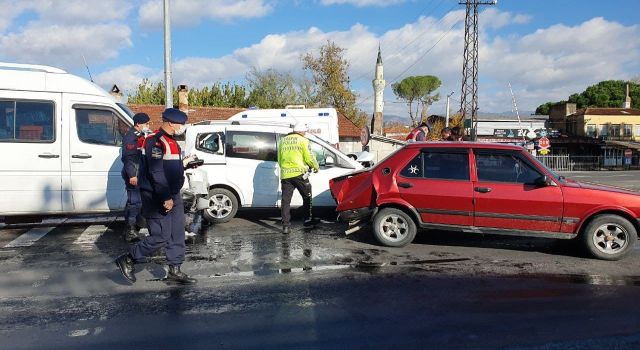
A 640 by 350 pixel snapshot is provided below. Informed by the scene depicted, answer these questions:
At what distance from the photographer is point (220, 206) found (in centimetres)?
952

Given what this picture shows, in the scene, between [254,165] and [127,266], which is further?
[254,165]

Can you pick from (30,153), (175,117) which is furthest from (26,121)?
(175,117)

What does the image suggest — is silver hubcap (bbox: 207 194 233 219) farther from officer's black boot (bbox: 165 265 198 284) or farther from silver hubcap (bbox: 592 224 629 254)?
silver hubcap (bbox: 592 224 629 254)

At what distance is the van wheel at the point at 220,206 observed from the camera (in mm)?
9461

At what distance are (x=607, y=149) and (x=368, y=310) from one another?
5715cm

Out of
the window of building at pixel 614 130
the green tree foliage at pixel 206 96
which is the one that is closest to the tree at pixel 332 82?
the green tree foliage at pixel 206 96

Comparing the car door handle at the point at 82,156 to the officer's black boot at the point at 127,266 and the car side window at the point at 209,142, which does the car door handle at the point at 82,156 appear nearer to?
the car side window at the point at 209,142

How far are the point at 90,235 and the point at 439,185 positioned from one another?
550 centimetres

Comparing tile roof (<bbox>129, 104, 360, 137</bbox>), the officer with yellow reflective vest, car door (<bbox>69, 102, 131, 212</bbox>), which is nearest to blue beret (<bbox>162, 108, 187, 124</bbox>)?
the officer with yellow reflective vest

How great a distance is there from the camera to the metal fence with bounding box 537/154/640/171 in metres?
45.2

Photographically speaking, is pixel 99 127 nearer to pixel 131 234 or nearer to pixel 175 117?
pixel 131 234

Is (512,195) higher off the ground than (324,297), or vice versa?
(512,195)

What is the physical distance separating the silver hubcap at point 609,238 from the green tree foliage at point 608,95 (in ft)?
239

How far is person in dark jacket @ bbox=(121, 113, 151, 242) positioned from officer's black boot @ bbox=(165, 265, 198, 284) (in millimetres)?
2356
